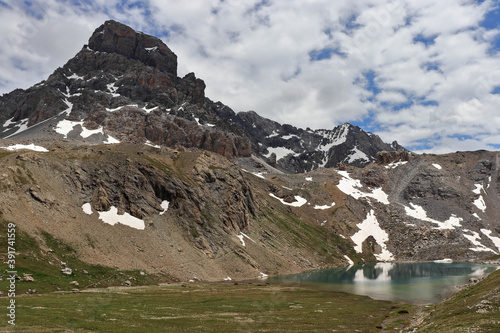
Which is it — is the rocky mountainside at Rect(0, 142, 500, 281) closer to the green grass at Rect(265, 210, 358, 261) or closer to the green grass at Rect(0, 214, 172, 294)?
the green grass at Rect(0, 214, 172, 294)

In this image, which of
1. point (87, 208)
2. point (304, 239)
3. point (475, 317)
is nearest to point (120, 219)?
point (87, 208)

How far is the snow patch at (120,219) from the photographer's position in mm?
112475

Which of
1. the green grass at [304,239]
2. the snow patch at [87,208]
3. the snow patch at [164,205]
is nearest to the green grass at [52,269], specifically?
the snow patch at [87,208]

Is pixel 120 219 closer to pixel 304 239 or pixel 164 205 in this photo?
pixel 164 205

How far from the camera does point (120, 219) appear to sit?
380ft

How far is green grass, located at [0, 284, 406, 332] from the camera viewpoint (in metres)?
39.3

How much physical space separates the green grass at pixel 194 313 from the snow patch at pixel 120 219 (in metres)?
43.6

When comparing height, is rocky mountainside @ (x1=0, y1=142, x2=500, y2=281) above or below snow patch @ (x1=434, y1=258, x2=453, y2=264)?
above

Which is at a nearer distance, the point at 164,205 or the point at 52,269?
the point at 52,269

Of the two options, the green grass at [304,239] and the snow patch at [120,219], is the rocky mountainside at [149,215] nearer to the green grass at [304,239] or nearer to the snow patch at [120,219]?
the snow patch at [120,219]

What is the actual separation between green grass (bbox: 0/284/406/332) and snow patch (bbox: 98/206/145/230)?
43.6 metres

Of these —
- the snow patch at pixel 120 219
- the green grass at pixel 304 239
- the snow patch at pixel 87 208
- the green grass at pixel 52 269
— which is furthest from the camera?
the green grass at pixel 304 239

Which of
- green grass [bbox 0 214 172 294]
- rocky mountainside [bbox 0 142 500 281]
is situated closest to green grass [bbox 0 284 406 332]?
green grass [bbox 0 214 172 294]

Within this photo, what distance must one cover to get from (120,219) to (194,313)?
73.1m
